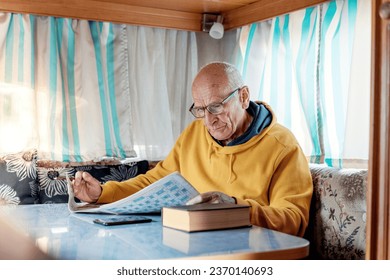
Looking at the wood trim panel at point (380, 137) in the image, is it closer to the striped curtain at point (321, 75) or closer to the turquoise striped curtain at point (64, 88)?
the striped curtain at point (321, 75)

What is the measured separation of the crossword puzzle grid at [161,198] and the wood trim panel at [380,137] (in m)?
0.61

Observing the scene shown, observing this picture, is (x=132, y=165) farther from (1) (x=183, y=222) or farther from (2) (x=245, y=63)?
(1) (x=183, y=222)

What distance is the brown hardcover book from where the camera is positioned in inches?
56.3

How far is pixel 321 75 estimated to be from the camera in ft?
8.98

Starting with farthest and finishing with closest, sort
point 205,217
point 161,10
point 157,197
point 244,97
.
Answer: point 161,10 → point 244,97 → point 157,197 → point 205,217

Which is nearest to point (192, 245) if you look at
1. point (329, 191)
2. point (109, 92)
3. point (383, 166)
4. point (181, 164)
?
point (383, 166)

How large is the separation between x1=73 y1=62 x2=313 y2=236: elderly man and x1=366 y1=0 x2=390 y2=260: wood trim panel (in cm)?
76

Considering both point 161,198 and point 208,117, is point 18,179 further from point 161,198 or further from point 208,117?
point 161,198

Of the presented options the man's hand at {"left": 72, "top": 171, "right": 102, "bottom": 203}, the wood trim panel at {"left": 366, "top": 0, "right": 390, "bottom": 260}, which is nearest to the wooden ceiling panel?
the man's hand at {"left": 72, "top": 171, "right": 102, "bottom": 203}

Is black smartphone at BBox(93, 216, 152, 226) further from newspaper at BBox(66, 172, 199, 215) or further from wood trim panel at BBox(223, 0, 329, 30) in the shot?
wood trim panel at BBox(223, 0, 329, 30)

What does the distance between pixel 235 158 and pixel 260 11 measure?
46.5 inches

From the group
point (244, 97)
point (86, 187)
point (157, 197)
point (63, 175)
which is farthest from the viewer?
point (63, 175)

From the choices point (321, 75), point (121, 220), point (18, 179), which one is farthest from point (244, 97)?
Answer: point (18, 179)

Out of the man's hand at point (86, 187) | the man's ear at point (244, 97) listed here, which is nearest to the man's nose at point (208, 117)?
the man's ear at point (244, 97)
